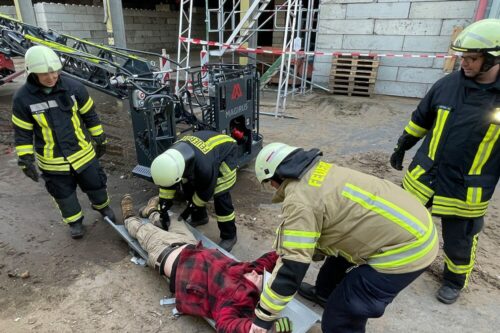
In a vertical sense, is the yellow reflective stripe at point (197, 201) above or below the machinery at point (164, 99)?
below

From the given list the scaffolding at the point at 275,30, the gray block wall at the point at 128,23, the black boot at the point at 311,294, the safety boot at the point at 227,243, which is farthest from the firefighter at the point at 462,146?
the gray block wall at the point at 128,23

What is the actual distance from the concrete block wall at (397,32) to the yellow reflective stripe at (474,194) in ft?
23.0

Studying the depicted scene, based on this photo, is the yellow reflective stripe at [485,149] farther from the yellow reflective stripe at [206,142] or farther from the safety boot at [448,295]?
the yellow reflective stripe at [206,142]

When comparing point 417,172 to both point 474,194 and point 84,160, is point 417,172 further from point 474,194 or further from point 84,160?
point 84,160

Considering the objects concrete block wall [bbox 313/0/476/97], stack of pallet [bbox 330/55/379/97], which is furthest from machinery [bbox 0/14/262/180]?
concrete block wall [bbox 313/0/476/97]

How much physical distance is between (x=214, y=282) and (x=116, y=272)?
1115 mm

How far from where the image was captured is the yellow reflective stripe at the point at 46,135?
10.1 ft

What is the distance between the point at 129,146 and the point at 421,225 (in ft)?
16.5

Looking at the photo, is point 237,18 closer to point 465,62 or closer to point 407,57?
point 407,57

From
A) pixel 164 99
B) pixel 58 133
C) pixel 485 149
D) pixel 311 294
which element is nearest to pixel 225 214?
pixel 311 294

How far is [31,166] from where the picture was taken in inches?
126

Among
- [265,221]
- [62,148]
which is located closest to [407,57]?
[265,221]

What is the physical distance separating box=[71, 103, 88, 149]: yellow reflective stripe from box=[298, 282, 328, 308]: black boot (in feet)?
8.06

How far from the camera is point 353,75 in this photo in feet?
29.1
